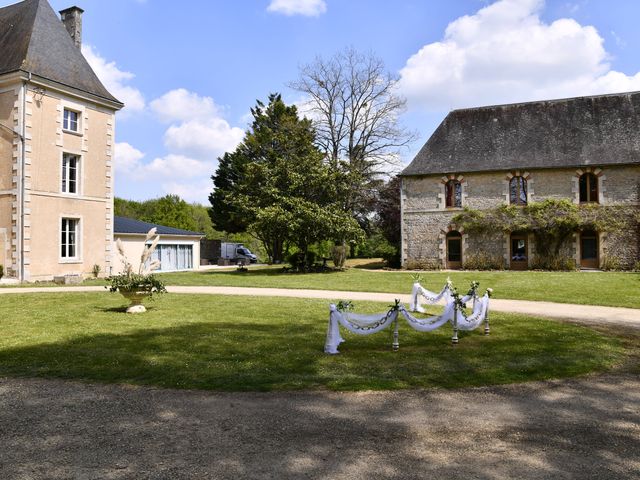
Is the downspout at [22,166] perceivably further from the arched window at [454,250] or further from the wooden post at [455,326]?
the arched window at [454,250]

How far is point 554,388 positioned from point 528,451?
2.10 meters

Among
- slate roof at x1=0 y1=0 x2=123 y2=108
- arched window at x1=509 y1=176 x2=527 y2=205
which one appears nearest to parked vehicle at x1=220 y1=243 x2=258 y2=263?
slate roof at x1=0 y1=0 x2=123 y2=108

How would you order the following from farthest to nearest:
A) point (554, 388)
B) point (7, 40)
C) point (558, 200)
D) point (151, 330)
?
point (558, 200) → point (7, 40) → point (151, 330) → point (554, 388)

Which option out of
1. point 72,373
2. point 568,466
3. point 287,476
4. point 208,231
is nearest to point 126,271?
point 72,373

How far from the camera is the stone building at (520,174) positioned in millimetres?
24812

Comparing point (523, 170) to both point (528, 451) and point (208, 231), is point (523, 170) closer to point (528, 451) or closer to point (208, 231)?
point (528, 451)

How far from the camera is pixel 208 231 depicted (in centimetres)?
4844

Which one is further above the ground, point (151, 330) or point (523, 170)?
point (523, 170)

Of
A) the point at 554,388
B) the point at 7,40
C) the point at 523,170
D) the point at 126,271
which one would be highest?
the point at 7,40

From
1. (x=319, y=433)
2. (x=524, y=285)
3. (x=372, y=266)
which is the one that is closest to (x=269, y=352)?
(x=319, y=433)

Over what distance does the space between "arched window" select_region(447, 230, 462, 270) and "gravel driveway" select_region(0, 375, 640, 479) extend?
22.1 metres

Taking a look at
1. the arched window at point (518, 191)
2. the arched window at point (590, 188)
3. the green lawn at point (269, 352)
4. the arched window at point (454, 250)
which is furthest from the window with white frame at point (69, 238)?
the arched window at point (590, 188)

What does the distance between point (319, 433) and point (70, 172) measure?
64.5 ft

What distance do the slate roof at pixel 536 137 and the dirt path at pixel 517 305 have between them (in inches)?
560
